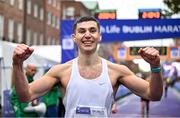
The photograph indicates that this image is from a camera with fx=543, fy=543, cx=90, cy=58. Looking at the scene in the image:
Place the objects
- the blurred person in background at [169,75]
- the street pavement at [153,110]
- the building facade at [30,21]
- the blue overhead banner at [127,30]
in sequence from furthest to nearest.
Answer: the building facade at [30,21]
the blurred person in background at [169,75]
the street pavement at [153,110]
the blue overhead banner at [127,30]

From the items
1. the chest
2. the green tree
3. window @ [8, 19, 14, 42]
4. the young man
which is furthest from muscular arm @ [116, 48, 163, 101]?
window @ [8, 19, 14, 42]

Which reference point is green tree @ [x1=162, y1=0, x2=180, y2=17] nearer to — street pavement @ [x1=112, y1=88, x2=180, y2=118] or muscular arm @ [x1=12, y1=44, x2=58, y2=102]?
street pavement @ [x1=112, y1=88, x2=180, y2=118]

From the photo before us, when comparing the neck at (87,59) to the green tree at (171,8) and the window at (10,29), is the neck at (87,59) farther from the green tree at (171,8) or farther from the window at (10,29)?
the window at (10,29)

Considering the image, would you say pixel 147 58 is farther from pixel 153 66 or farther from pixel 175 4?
pixel 175 4

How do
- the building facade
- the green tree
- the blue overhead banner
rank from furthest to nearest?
the building facade, the green tree, the blue overhead banner

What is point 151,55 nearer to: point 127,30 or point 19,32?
point 127,30

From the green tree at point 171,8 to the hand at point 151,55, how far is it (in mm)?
19404

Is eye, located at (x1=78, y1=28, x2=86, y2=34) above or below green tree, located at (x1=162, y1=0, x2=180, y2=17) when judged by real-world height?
below

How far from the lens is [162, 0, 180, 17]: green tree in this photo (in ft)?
74.4

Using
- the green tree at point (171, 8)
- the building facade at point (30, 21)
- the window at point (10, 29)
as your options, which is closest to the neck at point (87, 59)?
the green tree at point (171, 8)

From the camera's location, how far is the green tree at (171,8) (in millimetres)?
22686

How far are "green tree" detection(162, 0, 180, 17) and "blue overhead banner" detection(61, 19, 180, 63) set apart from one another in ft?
15.1

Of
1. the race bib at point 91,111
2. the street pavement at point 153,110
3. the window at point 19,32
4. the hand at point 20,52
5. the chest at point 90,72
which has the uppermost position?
the hand at point 20,52

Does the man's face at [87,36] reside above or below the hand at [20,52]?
above
